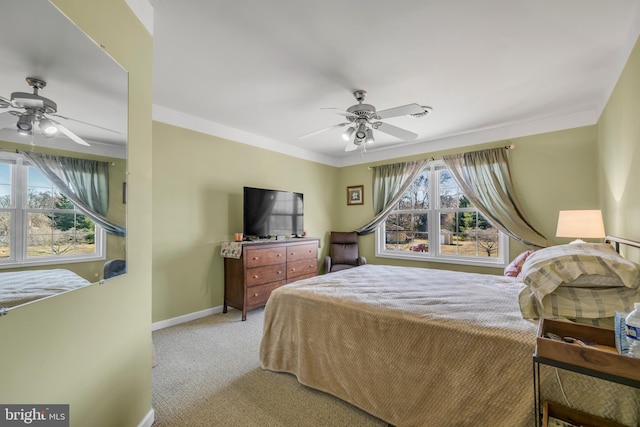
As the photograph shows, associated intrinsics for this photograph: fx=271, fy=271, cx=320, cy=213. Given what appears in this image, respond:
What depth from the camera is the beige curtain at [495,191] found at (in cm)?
369

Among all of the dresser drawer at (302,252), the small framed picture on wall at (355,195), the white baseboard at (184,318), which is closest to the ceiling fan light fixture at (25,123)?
the white baseboard at (184,318)

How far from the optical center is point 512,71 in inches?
97.3

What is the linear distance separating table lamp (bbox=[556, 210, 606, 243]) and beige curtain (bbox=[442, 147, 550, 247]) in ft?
2.82

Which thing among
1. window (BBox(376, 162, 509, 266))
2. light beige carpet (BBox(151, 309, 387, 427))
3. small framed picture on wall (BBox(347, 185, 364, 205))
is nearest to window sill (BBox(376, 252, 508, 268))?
window (BBox(376, 162, 509, 266))

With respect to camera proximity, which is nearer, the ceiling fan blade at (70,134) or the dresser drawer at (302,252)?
the ceiling fan blade at (70,134)

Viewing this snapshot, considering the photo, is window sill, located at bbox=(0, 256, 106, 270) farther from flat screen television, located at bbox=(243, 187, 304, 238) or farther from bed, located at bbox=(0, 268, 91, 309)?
flat screen television, located at bbox=(243, 187, 304, 238)

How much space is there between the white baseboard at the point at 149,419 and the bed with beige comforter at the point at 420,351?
853mm

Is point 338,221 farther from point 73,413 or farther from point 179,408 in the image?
point 73,413

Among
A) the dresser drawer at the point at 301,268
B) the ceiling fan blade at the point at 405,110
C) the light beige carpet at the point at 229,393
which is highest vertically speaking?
the ceiling fan blade at the point at 405,110

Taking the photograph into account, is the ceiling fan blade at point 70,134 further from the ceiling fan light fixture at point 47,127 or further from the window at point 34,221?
the window at point 34,221

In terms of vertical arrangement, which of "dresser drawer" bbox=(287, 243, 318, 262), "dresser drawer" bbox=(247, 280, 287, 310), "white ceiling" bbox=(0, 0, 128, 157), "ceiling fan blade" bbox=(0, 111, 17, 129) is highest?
"white ceiling" bbox=(0, 0, 128, 157)

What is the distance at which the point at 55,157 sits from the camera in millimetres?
1054

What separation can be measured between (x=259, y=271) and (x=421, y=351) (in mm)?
2540

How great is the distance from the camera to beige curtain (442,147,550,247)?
3693 millimetres
